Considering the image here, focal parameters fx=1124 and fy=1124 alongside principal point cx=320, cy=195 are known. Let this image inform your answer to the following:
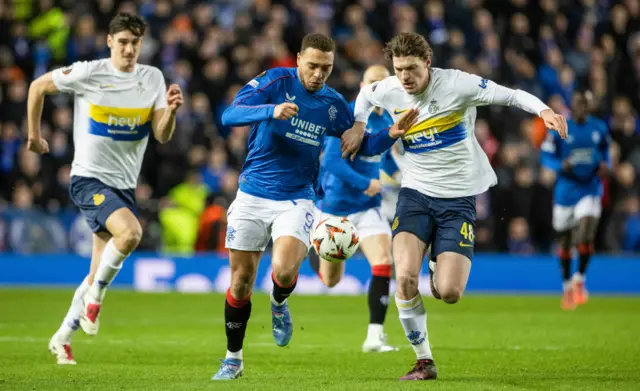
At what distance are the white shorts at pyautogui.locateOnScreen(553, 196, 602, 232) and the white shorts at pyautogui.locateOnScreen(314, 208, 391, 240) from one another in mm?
5656

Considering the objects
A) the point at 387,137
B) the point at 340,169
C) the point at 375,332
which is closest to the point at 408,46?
the point at 387,137

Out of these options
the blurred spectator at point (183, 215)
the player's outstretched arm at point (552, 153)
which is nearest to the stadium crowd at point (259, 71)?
the blurred spectator at point (183, 215)

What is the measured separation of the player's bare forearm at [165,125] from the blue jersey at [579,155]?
7504 mm

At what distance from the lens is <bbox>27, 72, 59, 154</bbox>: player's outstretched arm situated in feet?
30.8

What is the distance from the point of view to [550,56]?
21.8 metres

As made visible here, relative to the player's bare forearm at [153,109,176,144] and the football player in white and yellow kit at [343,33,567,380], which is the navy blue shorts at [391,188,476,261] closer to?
the football player in white and yellow kit at [343,33,567,380]

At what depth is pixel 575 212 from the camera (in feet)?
52.4

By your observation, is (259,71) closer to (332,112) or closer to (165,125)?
(165,125)

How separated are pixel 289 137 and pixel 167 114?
1.26 meters

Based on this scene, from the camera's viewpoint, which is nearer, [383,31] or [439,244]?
[439,244]

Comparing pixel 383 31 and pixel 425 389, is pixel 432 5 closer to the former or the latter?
pixel 383 31

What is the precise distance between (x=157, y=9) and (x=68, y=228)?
510cm

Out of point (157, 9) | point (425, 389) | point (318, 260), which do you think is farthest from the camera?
point (157, 9)

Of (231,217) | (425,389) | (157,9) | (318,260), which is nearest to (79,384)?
(231,217)
